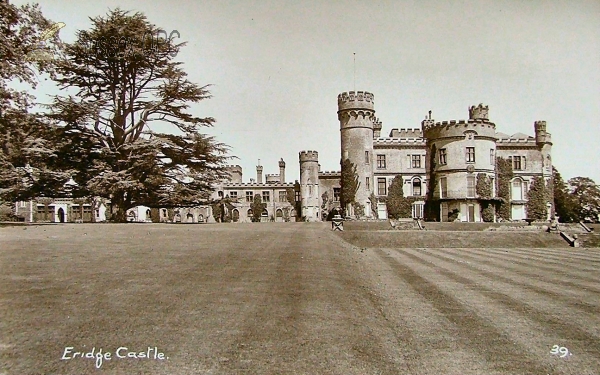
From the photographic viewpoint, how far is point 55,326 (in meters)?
7.80

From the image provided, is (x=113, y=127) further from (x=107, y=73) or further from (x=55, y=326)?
(x=55, y=326)

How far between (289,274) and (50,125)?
2007 centimetres

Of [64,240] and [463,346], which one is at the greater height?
[64,240]

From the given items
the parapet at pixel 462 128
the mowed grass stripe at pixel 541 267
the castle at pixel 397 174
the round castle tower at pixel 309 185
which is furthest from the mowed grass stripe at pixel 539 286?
the round castle tower at pixel 309 185

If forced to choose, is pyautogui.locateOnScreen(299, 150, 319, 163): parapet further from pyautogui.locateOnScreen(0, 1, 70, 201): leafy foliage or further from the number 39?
the number 39

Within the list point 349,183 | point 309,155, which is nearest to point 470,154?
point 349,183

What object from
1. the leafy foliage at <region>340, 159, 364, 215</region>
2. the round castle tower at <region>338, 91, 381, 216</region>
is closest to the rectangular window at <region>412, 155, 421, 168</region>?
the round castle tower at <region>338, 91, 381, 216</region>

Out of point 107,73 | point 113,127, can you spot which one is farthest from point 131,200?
point 107,73

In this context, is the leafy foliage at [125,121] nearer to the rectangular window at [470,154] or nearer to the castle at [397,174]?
the castle at [397,174]

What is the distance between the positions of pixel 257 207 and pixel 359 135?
16608mm

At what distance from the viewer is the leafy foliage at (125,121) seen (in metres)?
27.1

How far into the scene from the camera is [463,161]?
50219 mm

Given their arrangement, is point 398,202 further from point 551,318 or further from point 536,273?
point 551,318

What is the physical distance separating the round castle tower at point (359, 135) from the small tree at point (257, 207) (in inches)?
558
